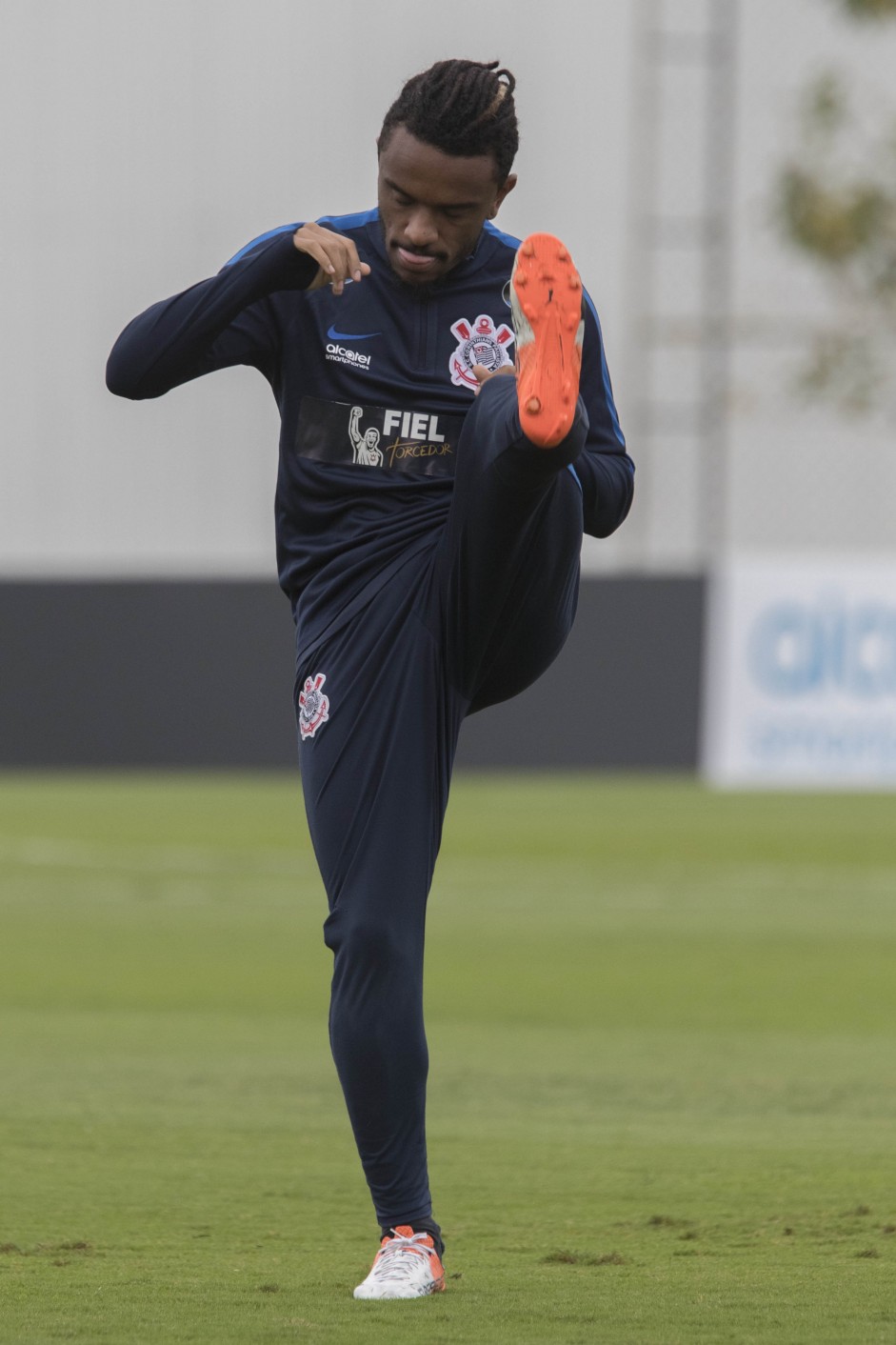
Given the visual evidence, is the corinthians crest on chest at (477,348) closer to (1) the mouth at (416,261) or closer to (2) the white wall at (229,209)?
(1) the mouth at (416,261)

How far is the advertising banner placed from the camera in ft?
51.6

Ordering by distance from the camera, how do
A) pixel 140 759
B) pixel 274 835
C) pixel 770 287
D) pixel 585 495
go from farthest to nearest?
1. pixel 770 287
2. pixel 140 759
3. pixel 274 835
4. pixel 585 495

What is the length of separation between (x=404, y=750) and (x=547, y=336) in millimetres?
672

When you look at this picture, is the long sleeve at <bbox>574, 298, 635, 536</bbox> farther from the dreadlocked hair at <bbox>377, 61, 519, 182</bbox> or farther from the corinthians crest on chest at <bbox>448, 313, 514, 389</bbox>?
the dreadlocked hair at <bbox>377, 61, 519, 182</bbox>

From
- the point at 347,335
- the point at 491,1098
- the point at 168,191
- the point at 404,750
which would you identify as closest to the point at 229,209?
the point at 168,191

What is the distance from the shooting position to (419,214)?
342cm

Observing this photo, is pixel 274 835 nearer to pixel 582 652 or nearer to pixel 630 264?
pixel 582 652

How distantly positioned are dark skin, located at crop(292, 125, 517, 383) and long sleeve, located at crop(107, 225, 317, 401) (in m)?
0.05

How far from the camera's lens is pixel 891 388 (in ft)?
70.9

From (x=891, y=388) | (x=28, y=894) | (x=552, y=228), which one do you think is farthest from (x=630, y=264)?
(x=28, y=894)

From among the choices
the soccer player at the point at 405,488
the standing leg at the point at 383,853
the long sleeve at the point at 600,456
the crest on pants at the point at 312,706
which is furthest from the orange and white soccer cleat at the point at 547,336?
the crest on pants at the point at 312,706

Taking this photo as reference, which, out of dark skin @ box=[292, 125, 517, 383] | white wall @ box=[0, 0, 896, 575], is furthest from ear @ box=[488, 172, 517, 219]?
white wall @ box=[0, 0, 896, 575]

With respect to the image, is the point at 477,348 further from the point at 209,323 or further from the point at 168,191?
the point at 168,191

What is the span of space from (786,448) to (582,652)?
4.79 metres
